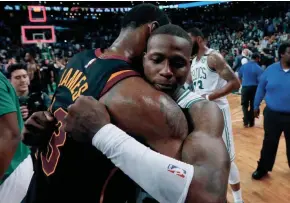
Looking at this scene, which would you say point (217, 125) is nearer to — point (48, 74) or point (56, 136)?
point (56, 136)

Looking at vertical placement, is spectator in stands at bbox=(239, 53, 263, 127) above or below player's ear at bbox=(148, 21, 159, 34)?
below

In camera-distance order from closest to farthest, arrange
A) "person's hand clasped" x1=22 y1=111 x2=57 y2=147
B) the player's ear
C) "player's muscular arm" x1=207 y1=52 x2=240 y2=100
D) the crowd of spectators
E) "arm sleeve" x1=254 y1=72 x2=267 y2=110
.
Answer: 1. "person's hand clasped" x1=22 y1=111 x2=57 y2=147
2. the player's ear
3. "player's muscular arm" x1=207 y1=52 x2=240 y2=100
4. "arm sleeve" x1=254 y1=72 x2=267 y2=110
5. the crowd of spectators

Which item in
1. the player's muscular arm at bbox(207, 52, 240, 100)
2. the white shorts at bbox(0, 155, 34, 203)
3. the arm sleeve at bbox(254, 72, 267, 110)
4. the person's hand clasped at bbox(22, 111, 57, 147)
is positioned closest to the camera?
the person's hand clasped at bbox(22, 111, 57, 147)

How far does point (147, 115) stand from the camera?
41.0 inches

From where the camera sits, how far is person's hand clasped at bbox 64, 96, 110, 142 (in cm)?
107

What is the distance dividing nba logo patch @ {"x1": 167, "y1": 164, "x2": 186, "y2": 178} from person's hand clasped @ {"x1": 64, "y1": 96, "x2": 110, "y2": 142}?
0.83ft

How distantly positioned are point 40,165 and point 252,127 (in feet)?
19.3

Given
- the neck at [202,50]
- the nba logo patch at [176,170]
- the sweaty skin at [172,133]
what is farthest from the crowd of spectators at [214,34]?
the nba logo patch at [176,170]

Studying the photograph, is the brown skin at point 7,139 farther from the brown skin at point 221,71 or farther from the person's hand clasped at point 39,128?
the brown skin at point 221,71

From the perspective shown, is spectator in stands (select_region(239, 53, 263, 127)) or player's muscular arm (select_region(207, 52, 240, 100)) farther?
spectator in stands (select_region(239, 53, 263, 127))

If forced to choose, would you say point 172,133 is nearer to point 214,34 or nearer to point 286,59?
point 286,59

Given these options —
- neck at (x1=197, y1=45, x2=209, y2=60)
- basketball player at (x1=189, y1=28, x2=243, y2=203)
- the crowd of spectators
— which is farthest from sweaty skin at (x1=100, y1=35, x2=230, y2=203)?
the crowd of spectators

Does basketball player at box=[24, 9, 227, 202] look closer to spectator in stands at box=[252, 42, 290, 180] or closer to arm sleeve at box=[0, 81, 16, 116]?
arm sleeve at box=[0, 81, 16, 116]

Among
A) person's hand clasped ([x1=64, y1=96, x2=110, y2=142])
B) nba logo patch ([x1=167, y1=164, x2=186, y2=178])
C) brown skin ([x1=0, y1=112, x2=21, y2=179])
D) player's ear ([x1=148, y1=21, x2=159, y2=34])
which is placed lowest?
brown skin ([x1=0, y1=112, x2=21, y2=179])
